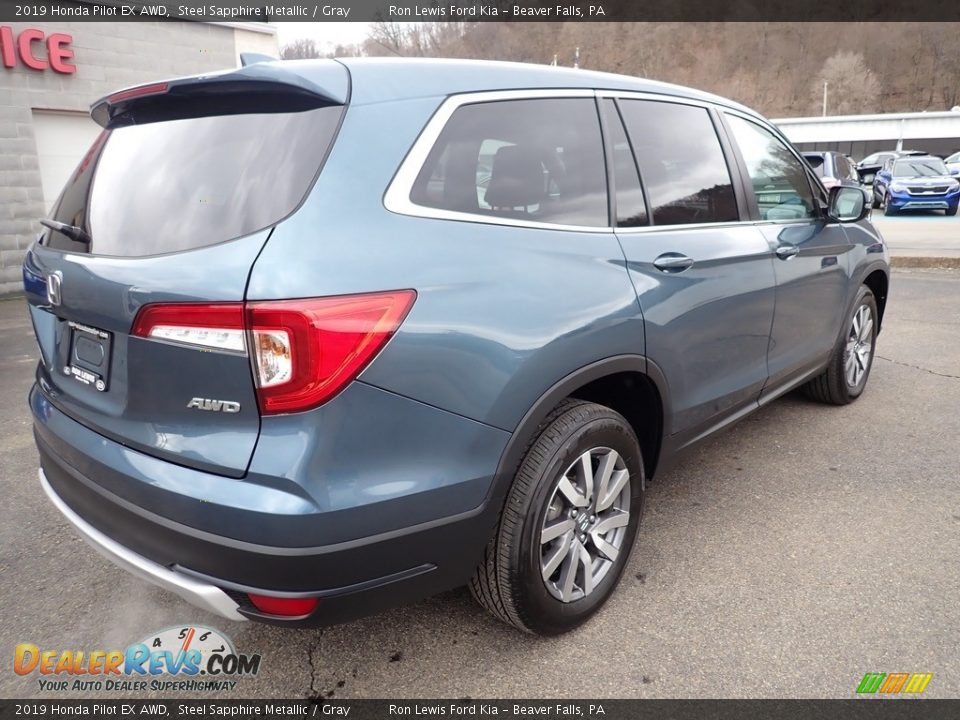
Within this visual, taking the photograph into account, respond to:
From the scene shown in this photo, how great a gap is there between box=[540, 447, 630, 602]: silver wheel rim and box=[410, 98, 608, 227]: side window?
0.80 m

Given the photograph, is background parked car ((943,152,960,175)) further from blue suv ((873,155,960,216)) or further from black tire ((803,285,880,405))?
black tire ((803,285,880,405))

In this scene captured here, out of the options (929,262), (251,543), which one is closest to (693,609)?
(251,543)

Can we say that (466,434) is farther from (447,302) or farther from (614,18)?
(614,18)

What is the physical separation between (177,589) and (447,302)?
0.98m

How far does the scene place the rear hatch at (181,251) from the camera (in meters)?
1.58

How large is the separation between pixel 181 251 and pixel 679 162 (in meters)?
1.92

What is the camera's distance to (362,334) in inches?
62.0

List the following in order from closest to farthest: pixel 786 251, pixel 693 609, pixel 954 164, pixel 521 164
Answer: pixel 521 164 → pixel 693 609 → pixel 786 251 → pixel 954 164

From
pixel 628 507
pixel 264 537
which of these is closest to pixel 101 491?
pixel 264 537

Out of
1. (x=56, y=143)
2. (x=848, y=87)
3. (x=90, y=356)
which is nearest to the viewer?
(x=90, y=356)

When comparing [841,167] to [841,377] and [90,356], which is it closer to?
[841,377]

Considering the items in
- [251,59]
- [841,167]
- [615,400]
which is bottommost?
[615,400]

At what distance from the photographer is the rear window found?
5.44ft

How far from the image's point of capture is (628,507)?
238cm
